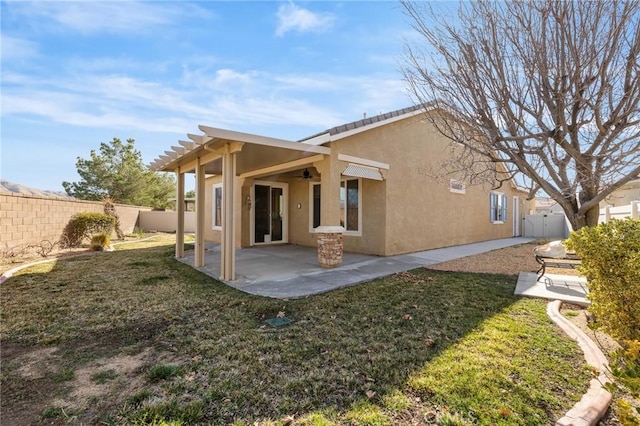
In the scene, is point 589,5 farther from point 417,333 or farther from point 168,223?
point 168,223

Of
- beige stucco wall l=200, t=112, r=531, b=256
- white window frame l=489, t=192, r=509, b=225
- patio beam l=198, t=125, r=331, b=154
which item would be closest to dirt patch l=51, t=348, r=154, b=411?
patio beam l=198, t=125, r=331, b=154

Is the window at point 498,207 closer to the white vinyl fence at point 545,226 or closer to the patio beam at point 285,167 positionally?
the white vinyl fence at point 545,226

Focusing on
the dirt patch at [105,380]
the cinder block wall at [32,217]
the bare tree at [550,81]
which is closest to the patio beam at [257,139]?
the bare tree at [550,81]

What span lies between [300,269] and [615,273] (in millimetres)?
7022

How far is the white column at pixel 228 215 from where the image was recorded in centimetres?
785

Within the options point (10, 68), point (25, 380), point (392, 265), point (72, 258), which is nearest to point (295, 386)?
point (25, 380)

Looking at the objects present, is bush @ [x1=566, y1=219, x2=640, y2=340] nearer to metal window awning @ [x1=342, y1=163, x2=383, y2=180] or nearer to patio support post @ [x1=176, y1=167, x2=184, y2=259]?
metal window awning @ [x1=342, y1=163, x2=383, y2=180]

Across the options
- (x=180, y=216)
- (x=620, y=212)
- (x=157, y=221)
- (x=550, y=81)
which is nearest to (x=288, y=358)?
(x=550, y=81)

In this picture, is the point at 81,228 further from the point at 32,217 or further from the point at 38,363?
the point at 38,363

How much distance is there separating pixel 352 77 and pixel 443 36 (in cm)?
427

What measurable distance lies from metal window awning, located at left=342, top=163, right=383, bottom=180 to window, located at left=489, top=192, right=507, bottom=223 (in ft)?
36.8

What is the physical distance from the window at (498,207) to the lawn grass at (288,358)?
13972 mm

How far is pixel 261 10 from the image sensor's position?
889 cm

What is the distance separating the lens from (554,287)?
281 inches
